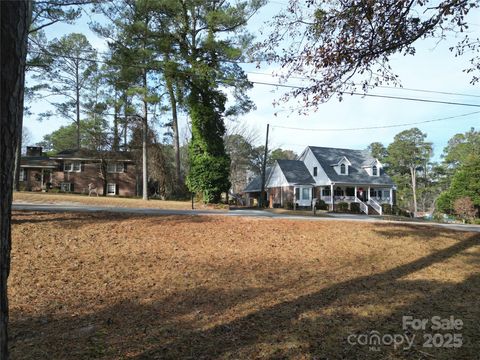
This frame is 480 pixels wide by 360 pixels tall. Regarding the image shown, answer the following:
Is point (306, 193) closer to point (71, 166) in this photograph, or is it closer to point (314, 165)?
point (314, 165)

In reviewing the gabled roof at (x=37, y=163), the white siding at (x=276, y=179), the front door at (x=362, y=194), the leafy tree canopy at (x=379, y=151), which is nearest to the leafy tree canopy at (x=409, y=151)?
the leafy tree canopy at (x=379, y=151)

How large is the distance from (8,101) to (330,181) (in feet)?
124

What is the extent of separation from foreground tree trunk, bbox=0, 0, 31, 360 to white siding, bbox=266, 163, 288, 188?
38.1m

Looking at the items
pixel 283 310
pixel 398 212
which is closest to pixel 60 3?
pixel 283 310

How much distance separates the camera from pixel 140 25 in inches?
890

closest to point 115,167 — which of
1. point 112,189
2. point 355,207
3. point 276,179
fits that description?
point 112,189

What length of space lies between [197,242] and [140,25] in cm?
1771

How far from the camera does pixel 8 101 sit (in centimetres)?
238

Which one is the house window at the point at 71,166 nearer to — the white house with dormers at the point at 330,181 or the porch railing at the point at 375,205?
the white house with dormers at the point at 330,181

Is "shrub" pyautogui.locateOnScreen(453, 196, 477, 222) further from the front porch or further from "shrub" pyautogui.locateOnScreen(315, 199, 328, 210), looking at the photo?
"shrub" pyautogui.locateOnScreen(315, 199, 328, 210)

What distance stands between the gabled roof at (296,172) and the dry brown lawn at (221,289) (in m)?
27.5

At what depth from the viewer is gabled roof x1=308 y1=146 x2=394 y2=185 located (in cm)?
3972

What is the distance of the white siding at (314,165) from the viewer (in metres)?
39.4

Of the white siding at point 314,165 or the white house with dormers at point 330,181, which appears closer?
the white house with dormers at point 330,181
